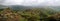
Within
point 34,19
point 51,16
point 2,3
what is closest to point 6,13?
point 2,3

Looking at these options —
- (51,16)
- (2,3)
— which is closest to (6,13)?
(2,3)

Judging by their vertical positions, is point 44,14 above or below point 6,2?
below

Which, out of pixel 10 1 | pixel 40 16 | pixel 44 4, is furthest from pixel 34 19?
pixel 10 1

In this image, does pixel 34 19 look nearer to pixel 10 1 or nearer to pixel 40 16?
pixel 40 16

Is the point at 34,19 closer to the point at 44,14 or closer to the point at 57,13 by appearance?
the point at 44,14

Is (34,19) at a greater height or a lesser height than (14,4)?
lesser

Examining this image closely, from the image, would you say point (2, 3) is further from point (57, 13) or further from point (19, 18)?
point (57, 13)
